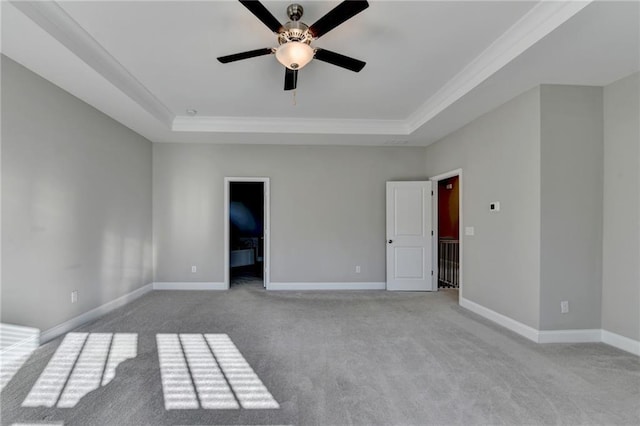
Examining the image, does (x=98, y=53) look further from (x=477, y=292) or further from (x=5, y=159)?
(x=477, y=292)

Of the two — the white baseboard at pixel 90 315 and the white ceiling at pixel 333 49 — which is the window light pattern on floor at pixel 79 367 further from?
the white ceiling at pixel 333 49

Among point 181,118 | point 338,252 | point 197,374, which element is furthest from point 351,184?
point 197,374

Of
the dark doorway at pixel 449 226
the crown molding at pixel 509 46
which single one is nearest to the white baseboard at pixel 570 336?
the crown molding at pixel 509 46

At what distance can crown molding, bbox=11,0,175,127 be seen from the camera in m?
2.01

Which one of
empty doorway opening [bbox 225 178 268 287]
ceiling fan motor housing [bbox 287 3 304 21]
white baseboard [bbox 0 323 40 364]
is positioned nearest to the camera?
ceiling fan motor housing [bbox 287 3 304 21]

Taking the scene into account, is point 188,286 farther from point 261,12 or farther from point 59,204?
point 261,12

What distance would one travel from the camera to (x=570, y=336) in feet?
9.39

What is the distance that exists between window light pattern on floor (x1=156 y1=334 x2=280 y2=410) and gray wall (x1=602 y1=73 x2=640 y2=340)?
338 cm

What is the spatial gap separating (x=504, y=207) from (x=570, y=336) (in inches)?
58.2

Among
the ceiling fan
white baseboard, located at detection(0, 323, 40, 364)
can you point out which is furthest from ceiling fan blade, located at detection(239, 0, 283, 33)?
white baseboard, located at detection(0, 323, 40, 364)

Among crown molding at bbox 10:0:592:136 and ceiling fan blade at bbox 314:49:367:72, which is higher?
crown molding at bbox 10:0:592:136

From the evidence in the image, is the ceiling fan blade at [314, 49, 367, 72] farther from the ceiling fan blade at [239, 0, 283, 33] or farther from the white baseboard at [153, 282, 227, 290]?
the white baseboard at [153, 282, 227, 290]

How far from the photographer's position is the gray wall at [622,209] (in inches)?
103

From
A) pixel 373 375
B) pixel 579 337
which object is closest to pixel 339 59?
pixel 373 375
